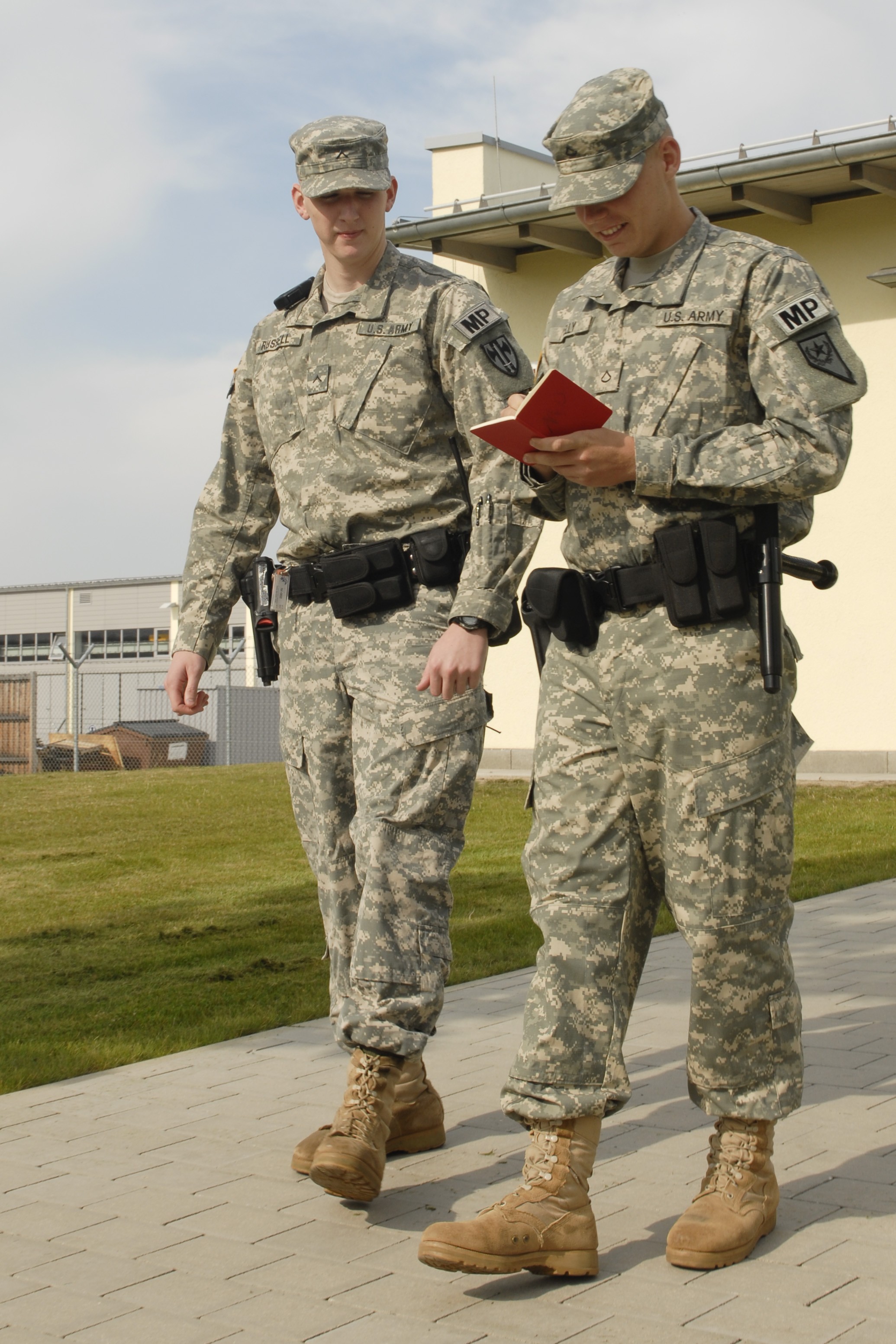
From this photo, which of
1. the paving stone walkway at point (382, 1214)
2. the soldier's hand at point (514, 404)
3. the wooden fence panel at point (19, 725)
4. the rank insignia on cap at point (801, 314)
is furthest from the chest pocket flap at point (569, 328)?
the wooden fence panel at point (19, 725)

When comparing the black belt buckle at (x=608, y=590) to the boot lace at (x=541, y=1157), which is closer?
the boot lace at (x=541, y=1157)

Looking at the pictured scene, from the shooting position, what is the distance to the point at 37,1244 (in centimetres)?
323

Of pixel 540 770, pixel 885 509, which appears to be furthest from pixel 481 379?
pixel 885 509

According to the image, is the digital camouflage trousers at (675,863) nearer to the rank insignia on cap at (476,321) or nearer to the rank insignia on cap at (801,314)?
the rank insignia on cap at (801,314)

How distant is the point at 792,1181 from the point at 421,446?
2.02m

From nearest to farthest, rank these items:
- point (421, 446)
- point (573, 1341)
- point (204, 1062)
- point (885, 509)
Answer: point (573, 1341) → point (421, 446) → point (204, 1062) → point (885, 509)

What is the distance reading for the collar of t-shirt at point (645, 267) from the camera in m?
3.23

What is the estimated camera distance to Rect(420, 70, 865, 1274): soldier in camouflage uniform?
300 centimetres

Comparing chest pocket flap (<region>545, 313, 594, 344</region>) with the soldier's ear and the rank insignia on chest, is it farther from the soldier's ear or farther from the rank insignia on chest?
the soldier's ear

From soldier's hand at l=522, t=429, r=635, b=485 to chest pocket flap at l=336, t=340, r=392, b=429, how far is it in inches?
35.9

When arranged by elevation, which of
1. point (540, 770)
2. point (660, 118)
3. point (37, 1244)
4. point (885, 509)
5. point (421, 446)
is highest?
point (885, 509)

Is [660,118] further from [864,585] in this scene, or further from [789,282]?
[864,585]

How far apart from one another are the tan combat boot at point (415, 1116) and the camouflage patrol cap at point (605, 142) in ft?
6.92

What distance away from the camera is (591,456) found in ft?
9.80
